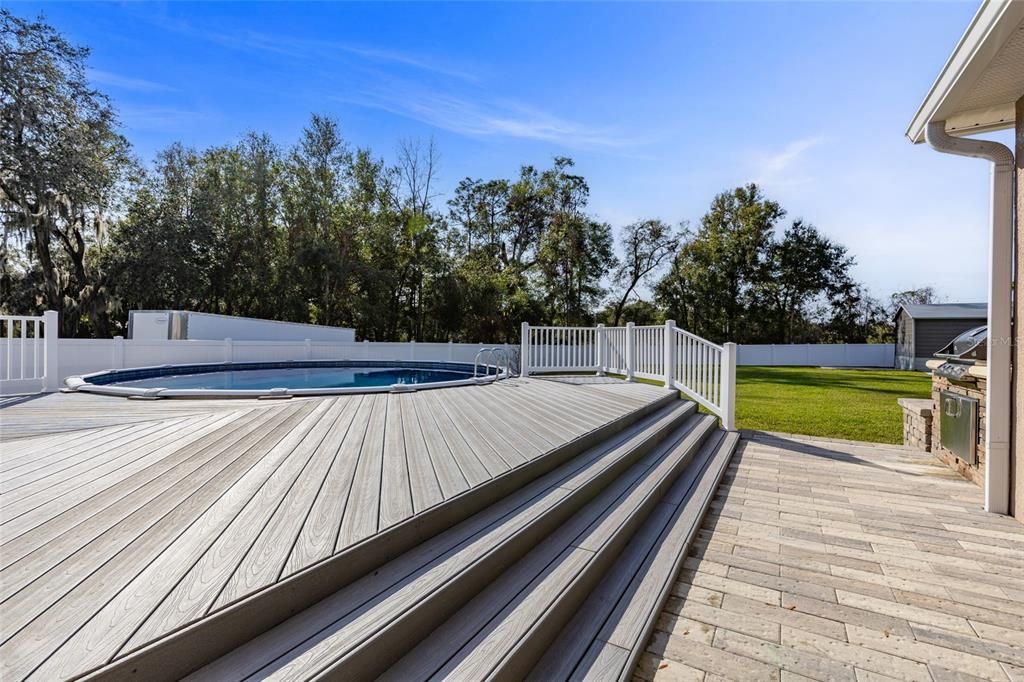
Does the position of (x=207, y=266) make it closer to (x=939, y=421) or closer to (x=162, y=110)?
(x=162, y=110)

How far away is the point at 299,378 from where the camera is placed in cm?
961

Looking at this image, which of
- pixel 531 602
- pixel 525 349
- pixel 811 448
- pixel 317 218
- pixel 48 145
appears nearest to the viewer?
pixel 531 602

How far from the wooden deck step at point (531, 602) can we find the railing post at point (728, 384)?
2.88 meters

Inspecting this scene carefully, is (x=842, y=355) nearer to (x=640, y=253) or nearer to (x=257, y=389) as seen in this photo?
(x=640, y=253)

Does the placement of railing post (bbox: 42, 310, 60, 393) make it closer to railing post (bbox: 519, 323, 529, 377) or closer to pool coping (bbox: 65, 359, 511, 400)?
pool coping (bbox: 65, 359, 511, 400)


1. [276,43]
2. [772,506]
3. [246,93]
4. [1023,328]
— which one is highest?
[246,93]

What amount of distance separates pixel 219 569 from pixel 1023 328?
4.57 meters

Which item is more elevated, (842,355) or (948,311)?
(948,311)

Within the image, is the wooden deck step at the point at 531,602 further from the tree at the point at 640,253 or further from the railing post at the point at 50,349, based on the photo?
the tree at the point at 640,253

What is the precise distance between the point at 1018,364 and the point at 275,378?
10.9 m

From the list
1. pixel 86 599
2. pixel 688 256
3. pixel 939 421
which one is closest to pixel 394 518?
pixel 86 599

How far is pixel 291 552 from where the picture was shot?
1.40m

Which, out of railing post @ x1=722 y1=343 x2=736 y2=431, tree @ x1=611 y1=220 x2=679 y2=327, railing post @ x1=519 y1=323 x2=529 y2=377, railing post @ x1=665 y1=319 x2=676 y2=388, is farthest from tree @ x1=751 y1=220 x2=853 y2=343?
railing post @ x1=722 y1=343 x2=736 y2=431

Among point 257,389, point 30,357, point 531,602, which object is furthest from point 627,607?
point 30,357
